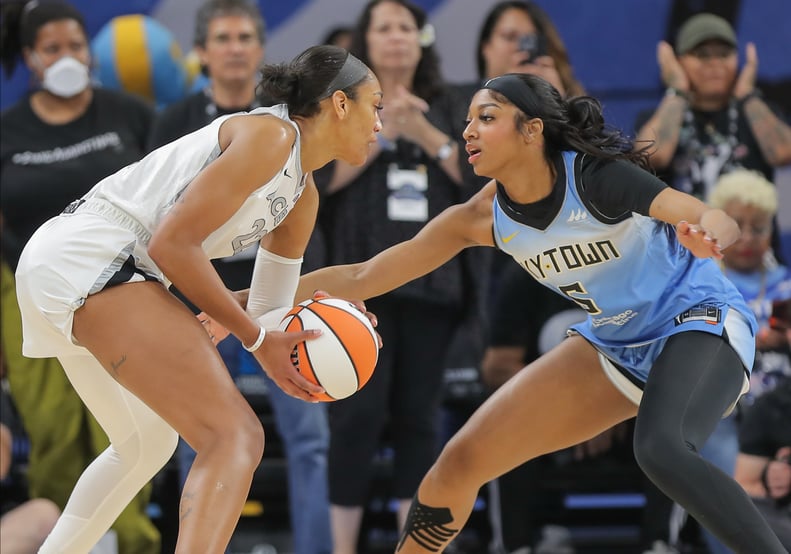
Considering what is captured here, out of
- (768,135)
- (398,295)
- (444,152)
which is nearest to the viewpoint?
(398,295)

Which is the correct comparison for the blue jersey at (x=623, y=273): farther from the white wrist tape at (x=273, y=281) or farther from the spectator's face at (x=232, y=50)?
the spectator's face at (x=232, y=50)

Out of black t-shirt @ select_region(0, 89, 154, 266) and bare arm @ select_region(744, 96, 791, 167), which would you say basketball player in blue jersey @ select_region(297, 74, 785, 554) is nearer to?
black t-shirt @ select_region(0, 89, 154, 266)

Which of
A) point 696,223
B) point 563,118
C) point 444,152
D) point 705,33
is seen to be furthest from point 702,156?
point 696,223

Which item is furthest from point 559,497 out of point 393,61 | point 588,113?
point 588,113

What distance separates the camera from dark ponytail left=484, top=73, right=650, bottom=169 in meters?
4.25

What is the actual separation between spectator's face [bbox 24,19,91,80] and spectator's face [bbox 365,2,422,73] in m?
1.41

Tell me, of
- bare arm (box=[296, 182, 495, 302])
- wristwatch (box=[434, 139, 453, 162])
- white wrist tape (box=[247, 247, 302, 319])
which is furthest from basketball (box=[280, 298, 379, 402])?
wristwatch (box=[434, 139, 453, 162])

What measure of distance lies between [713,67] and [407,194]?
74.5 inches

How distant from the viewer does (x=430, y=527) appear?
4441mm

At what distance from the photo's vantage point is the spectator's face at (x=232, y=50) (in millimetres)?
5938

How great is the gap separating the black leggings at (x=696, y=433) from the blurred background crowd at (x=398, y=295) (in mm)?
1575

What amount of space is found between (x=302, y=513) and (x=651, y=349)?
1.98 meters

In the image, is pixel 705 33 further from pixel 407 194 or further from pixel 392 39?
pixel 407 194

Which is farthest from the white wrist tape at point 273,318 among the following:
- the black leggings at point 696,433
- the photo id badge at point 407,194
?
the photo id badge at point 407,194
